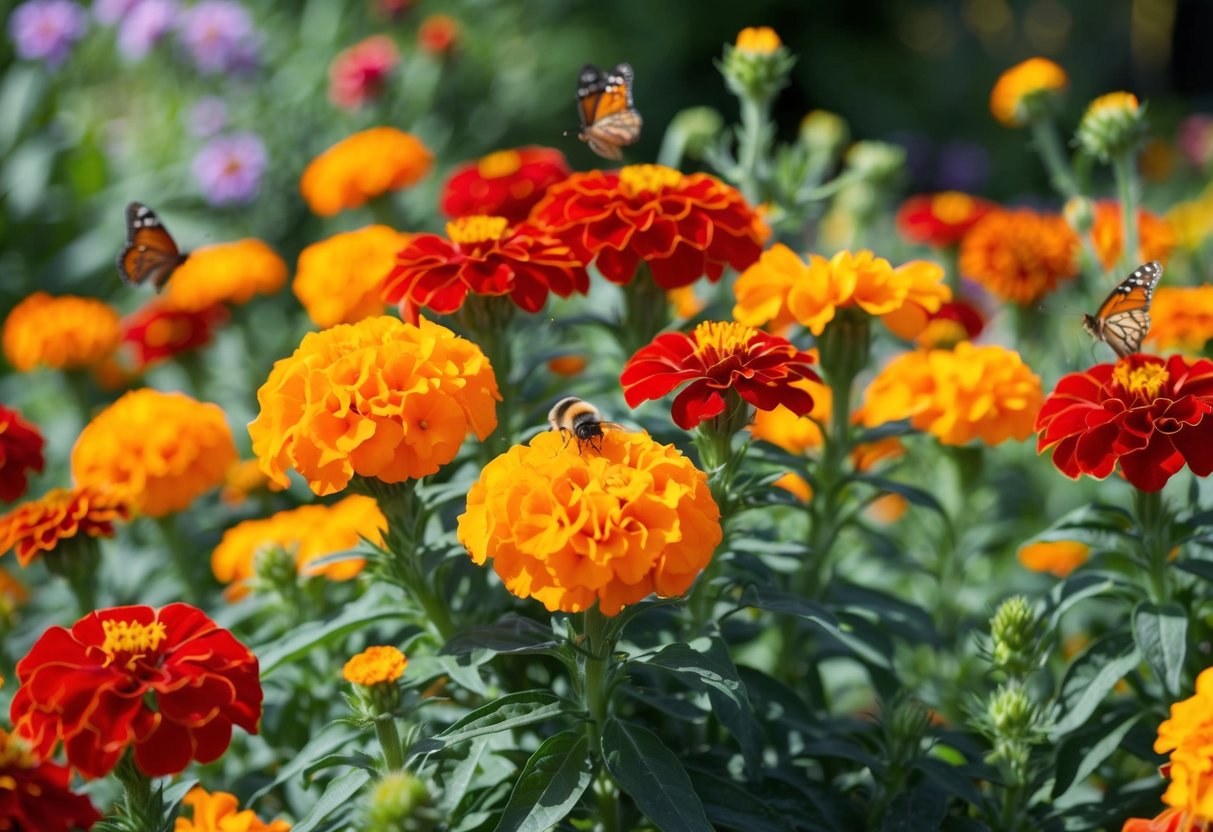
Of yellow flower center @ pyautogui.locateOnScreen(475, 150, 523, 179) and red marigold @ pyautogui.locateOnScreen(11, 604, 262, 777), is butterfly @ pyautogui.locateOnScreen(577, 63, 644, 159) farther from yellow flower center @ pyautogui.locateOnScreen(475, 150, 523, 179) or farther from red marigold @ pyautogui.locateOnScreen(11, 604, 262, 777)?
red marigold @ pyautogui.locateOnScreen(11, 604, 262, 777)

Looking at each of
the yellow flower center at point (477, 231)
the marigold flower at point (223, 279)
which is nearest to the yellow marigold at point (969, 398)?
the yellow flower center at point (477, 231)

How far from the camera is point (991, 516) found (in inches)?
131

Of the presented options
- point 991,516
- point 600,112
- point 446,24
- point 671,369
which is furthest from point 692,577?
point 446,24

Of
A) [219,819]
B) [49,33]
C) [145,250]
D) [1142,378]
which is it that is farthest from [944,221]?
[49,33]

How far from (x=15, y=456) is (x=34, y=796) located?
37.3 inches

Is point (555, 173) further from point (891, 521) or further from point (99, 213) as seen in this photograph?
point (99, 213)

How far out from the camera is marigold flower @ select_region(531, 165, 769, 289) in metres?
2.19

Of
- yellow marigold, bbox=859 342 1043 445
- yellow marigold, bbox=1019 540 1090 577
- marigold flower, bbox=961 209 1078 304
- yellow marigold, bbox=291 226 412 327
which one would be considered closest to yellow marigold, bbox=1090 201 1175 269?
marigold flower, bbox=961 209 1078 304

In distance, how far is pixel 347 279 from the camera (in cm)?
272

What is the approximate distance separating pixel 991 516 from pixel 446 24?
346 cm

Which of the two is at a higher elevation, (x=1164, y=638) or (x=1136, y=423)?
(x=1136, y=423)

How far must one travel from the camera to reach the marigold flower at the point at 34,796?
1535mm

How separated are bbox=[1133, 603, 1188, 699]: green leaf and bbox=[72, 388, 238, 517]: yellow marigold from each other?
6.21ft

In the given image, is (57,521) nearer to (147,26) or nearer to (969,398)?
(969,398)
